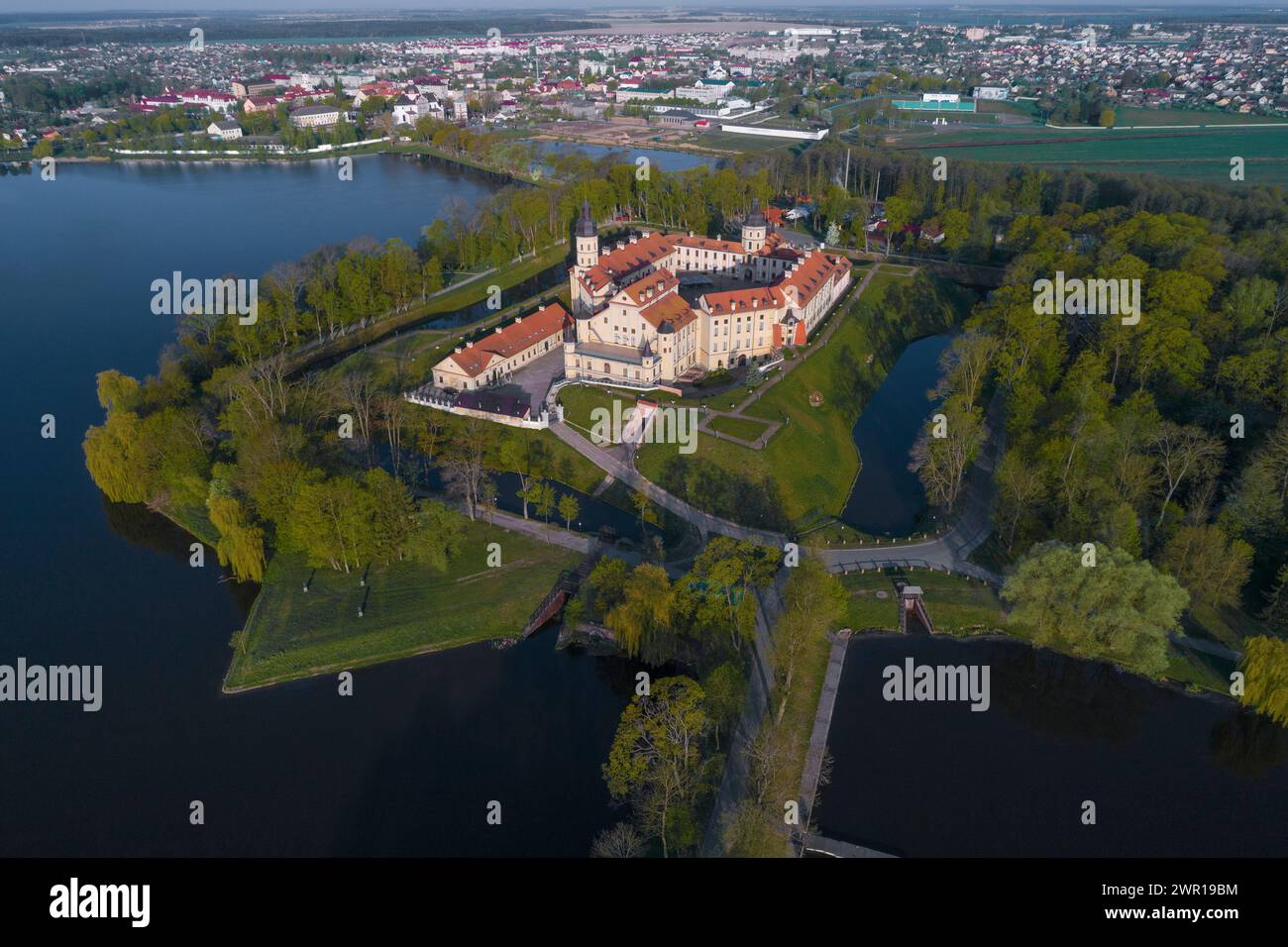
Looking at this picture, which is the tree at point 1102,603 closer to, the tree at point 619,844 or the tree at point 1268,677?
the tree at point 1268,677

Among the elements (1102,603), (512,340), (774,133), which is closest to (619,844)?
(1102,603)

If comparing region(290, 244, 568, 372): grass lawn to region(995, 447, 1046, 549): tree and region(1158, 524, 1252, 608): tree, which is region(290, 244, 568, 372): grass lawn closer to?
region(995, 447, 1046, 549): tree

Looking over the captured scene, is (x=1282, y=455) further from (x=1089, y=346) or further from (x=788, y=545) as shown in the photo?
(x=788, y=545)

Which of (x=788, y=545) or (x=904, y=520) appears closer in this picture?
(x=788, y=545)

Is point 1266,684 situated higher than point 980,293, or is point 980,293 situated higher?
point 980,293

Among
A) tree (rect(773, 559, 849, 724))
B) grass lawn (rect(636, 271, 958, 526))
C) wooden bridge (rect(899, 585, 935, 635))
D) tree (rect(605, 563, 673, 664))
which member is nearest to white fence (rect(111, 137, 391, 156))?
grass lawn (rect(636, 271, 958, 526))
